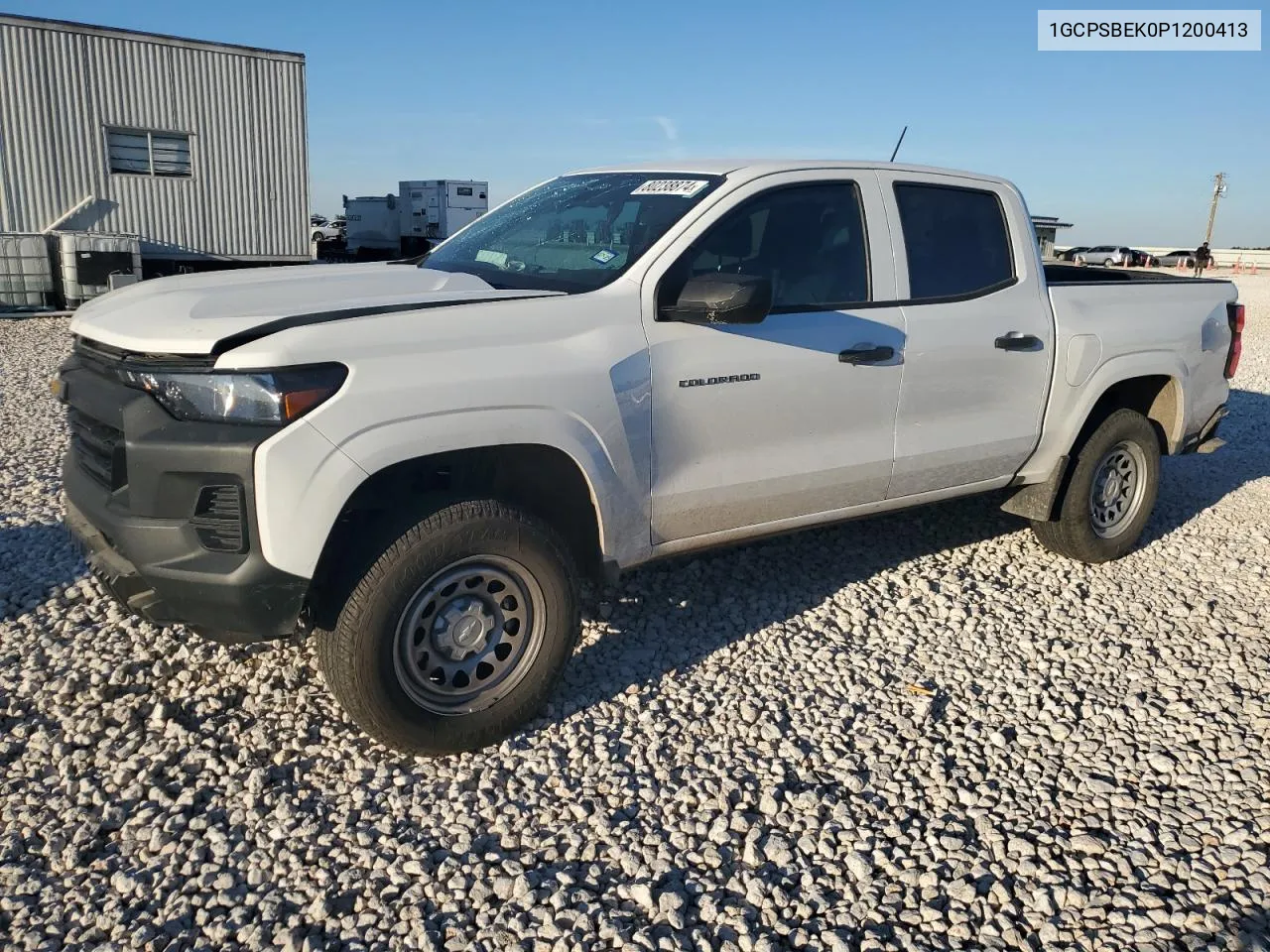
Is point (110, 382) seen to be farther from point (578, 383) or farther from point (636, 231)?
point (636, 231)

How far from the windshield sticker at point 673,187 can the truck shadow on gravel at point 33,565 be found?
322 cm

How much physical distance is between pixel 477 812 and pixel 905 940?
132cm

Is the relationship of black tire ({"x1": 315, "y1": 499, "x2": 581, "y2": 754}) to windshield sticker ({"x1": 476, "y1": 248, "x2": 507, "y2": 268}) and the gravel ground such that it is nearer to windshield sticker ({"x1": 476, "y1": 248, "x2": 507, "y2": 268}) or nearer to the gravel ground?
the gravel ground

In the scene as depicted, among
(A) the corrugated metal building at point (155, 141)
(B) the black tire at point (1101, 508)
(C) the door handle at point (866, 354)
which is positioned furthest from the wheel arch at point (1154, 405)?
(A) the corrugated metal building at point (155, 141)

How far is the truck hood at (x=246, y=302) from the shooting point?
9.71 feet

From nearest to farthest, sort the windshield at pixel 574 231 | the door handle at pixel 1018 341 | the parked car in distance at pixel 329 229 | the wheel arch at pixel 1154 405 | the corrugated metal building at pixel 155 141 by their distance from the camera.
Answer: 1. the windshield at pixel 574 231
2. the door handle at pixel 1018 341
3. the wheel arch at pixel 1154 405
4. the corrugated metal building at pixel 155 141
5. the parked car in distance at pixel 329 229

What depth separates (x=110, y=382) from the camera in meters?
3.19

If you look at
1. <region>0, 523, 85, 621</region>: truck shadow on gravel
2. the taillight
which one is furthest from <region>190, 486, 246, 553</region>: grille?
the taillight

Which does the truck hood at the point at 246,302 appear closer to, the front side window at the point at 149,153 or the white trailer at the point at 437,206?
the front side window at the point at 149,153

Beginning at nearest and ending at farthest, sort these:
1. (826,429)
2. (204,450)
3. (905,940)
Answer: (905,940)
(204,450)
(826,429)

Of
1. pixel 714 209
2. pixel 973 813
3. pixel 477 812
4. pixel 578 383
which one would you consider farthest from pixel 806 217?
pixel 477 812

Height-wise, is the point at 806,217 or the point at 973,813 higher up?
the point at 806,217

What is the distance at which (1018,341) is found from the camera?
15.5 feet

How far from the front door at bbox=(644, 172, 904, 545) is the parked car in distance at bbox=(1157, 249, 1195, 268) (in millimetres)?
54612
